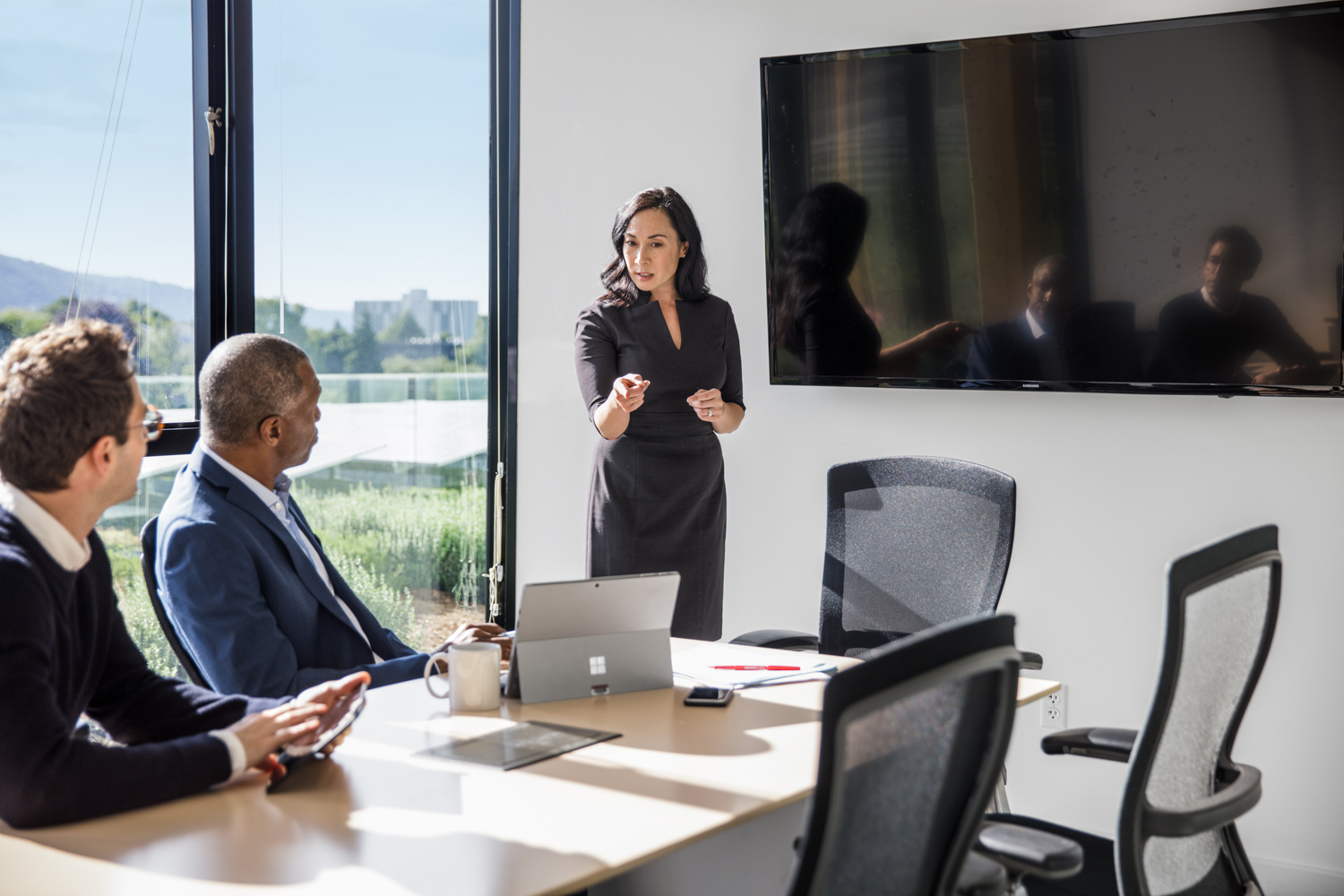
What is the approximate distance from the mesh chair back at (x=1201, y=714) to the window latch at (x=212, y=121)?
284 centimetres

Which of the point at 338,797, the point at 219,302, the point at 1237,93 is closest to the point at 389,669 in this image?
the point at 338,797

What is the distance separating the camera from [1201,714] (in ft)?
5.88

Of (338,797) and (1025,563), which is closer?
(338,797)

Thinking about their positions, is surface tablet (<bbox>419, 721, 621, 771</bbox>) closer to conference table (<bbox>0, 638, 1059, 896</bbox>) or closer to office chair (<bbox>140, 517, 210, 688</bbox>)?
conference table (<bbox>0, 638, 1059, 896</bbox>)

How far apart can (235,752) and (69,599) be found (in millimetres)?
303

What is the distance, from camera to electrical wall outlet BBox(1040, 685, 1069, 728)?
11.3 feet

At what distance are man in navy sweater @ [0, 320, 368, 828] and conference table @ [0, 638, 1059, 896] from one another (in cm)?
4

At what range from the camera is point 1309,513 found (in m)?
3.12

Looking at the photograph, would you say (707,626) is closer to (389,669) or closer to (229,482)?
(389,669)

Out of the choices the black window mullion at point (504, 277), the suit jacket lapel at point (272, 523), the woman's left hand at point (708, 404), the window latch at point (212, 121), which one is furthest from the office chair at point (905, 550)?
the window latch at point (212, 121)

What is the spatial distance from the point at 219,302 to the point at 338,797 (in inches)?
87.0

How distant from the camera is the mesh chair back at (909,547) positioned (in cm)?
262

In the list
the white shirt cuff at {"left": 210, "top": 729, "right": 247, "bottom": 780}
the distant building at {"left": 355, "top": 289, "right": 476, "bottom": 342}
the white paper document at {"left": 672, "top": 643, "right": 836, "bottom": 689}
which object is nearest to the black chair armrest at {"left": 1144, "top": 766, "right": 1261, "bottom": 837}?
the white paper document at {"left": 672, "top": 643, "right": 836, "bottom": 689}

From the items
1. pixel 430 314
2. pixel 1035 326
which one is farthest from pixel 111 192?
pixel 1035 326
